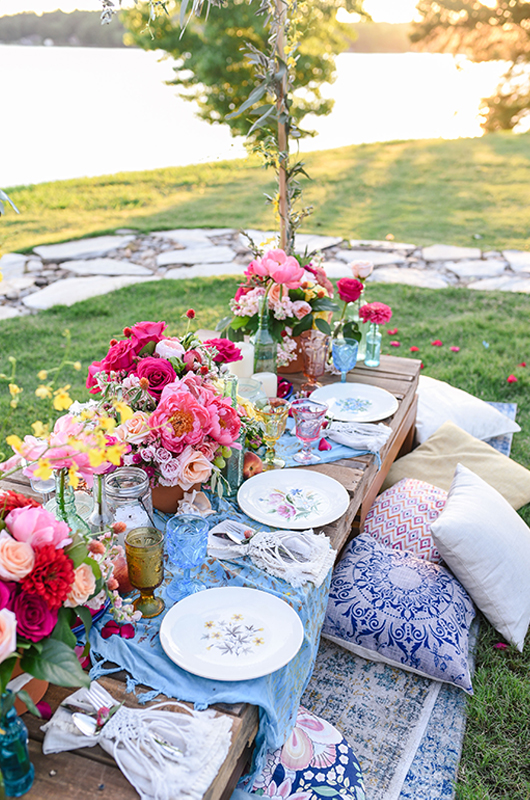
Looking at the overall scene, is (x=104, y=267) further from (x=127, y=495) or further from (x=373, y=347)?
(x=127, y=495)

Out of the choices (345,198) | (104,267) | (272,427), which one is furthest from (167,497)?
(345,198)

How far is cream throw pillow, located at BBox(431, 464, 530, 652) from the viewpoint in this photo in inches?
77.3

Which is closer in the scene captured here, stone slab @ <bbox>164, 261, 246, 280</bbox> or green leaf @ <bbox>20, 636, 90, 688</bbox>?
green leaf @ <bbox>20, 636, 90, 688</bbox>

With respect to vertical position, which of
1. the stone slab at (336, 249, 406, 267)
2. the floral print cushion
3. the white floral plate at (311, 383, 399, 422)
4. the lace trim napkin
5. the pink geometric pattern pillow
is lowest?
the stone slab at (336, 249, 406, 267)

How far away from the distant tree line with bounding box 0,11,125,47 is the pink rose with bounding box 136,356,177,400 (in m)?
17.0

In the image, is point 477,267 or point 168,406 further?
point 477,267

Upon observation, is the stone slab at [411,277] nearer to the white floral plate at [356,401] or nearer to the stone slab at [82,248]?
the stone slab at [82,248]

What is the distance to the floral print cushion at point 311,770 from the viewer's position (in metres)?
1.42

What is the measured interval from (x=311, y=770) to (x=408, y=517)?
0.98m

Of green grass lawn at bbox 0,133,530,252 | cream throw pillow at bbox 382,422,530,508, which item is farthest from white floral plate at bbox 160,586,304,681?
green grass lawn at bbox 0,133,530,252

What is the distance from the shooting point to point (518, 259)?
20.4 feet

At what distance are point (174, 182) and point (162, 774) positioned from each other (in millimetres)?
9294

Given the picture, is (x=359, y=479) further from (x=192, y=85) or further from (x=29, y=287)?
(x=192, y=85)

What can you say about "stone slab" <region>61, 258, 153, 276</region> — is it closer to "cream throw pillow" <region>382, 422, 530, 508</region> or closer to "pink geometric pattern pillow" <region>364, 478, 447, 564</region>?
"cream throw pillow" <region>382, 422, 530, 508</region>
